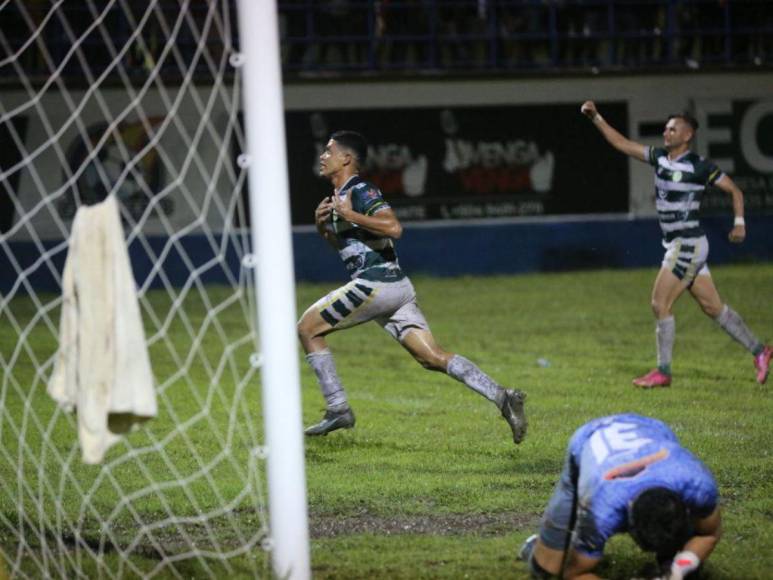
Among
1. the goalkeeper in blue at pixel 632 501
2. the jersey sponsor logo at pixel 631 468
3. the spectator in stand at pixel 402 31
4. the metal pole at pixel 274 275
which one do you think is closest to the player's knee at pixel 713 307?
the goalkeeper in blue at pixel 632 501

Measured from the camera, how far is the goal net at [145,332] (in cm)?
577

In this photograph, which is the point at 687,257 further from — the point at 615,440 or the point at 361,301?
the point at 615,440

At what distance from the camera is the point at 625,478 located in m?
4.92

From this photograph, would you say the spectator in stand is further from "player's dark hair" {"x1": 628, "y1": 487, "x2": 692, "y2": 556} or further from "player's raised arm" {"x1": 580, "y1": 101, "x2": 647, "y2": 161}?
"player's dark hair" {"x1": 628, "y1": 487, "x2": 692, "y2": 556}

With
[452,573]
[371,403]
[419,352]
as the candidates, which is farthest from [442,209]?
[452,573]

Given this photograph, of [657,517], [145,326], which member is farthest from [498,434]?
[145,326]

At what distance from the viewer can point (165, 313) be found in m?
15.8

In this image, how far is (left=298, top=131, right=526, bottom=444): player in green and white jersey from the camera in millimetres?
8078

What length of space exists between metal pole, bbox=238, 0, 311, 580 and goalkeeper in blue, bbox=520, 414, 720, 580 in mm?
1078

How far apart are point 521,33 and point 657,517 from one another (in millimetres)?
16191

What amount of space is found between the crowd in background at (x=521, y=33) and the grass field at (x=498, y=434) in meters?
5.46

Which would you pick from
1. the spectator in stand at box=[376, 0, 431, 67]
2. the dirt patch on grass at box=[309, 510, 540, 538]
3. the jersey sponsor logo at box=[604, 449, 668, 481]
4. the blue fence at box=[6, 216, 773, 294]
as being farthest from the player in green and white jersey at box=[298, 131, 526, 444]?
the spectator in stand at box=[376, 0, 431, 67]

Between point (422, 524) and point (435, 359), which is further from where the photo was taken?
point (435, 359)

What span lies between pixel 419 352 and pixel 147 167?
11655 mm
